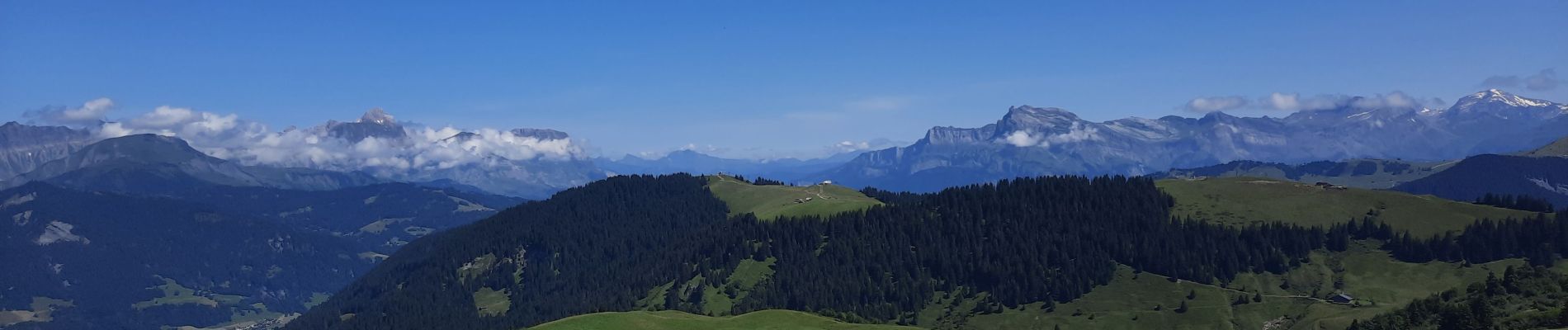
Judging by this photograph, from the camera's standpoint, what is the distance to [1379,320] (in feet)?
508

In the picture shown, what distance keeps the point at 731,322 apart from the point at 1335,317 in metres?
113

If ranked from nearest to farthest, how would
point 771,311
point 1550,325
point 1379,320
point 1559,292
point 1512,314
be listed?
point 1550,325 → point 1512,314 → point 1559,292 → point 1379,320 → point 771,311

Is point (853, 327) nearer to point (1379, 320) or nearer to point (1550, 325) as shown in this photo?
point (1379, 320)

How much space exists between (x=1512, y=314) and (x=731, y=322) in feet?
353

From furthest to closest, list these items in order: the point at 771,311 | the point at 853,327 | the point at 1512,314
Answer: the point at 771,311, the point at 853,327, the point at 1512,314

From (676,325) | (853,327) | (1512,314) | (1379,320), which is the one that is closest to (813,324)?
(853,327)

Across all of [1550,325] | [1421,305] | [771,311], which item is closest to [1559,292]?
[1421,305]

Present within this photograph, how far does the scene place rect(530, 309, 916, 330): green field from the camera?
543 feet

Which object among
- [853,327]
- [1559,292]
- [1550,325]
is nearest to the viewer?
[1550,325]

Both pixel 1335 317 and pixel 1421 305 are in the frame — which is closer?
pixel 1421 305

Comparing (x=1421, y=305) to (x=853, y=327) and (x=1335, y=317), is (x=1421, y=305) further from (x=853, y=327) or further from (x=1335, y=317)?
(x=853, y=327)

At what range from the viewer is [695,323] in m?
173

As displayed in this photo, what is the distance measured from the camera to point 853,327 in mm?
168500

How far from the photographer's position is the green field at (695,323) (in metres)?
166
